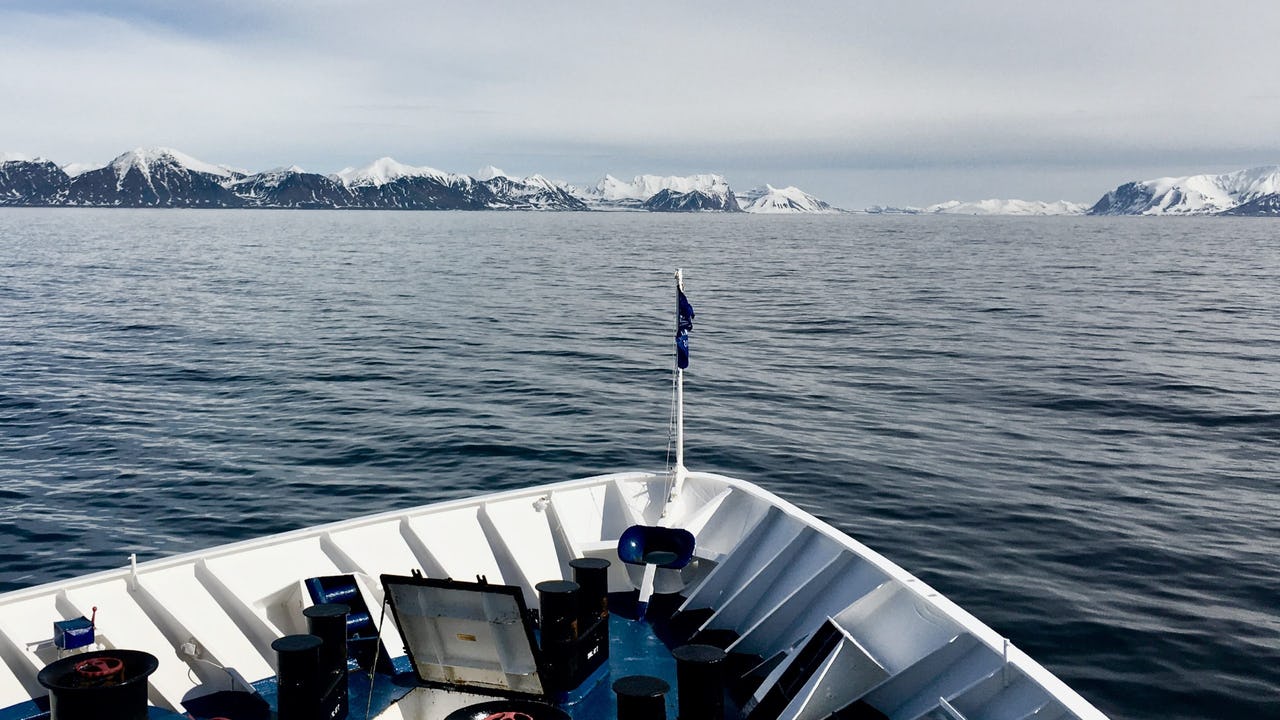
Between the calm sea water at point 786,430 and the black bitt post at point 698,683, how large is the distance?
738 centimetres

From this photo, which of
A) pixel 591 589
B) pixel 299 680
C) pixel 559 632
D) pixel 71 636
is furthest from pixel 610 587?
pixel 71 636

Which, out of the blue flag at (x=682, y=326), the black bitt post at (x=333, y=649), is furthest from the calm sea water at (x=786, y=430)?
the black bitt post at (x=333, y=649)

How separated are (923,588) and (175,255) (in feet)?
378

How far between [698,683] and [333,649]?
378 centimetres

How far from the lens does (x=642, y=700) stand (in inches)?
316

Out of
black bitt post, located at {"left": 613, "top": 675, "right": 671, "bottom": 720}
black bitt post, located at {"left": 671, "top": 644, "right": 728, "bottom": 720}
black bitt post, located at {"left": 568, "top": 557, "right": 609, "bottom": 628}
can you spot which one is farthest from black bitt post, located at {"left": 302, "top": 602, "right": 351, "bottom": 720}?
black bitt post, located at {"left": 671, "top": 644, "right": 728, "bottom": 720}

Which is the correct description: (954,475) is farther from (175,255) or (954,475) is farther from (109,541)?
(175,255)

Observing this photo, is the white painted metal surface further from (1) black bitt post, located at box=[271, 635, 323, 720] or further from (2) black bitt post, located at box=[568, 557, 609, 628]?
(2) black bitt post, located at box=[568, 557, 609, 628]

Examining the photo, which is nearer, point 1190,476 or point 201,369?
point 1190,476

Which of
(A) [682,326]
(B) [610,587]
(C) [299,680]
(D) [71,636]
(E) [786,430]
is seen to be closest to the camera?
(C) [299,680]

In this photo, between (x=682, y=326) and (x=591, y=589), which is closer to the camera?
(x=591, y=589)

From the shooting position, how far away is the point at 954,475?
77.3 feet

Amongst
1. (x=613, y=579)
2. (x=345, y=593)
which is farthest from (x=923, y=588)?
(x=345, y=593)

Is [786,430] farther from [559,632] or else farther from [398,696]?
[398,696]
